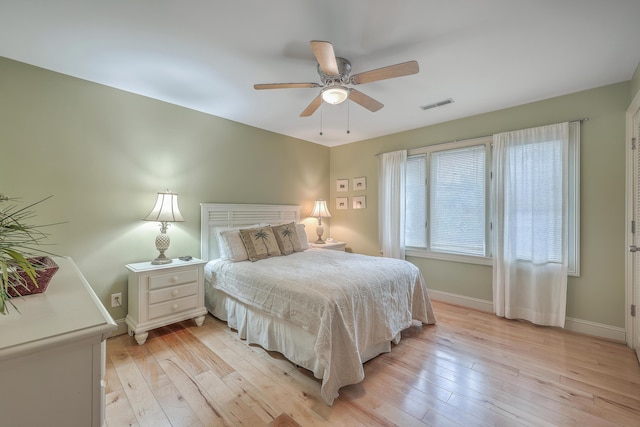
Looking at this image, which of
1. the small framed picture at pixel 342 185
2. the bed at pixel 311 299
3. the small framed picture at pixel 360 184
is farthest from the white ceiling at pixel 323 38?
the small framed picture at pixel 342 185

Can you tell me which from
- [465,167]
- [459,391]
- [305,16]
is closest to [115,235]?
[305,16]

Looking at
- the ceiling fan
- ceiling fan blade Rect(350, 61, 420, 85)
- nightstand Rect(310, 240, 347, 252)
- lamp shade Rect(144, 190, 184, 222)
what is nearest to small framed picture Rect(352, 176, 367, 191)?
nightstand Rect(310, 240, 347, 252)

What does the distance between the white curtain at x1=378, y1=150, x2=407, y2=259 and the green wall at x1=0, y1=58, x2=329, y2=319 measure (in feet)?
7.11

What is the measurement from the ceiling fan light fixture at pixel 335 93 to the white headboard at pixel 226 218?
6.70 feet

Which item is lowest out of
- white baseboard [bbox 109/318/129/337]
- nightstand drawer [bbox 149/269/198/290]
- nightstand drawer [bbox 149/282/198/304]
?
white baseboard [bbox 109/318/129/337]

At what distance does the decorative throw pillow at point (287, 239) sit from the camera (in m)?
3.27

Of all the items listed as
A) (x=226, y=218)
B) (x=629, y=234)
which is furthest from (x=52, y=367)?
(x=629, y=234)

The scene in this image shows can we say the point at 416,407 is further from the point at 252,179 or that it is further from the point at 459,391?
the point at 252,179

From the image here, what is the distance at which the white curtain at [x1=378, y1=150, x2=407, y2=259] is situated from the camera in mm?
3961

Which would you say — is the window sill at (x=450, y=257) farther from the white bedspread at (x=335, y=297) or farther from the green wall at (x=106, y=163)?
the green wall at (x=106, y=163)

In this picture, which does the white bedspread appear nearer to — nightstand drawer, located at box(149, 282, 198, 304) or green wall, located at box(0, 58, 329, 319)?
nightstand drawer, located at box(149, 282, 198, 304)

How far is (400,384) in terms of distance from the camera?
190cm

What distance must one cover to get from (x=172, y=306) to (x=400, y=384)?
2.22 meters

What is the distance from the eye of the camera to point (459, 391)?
1.84m
